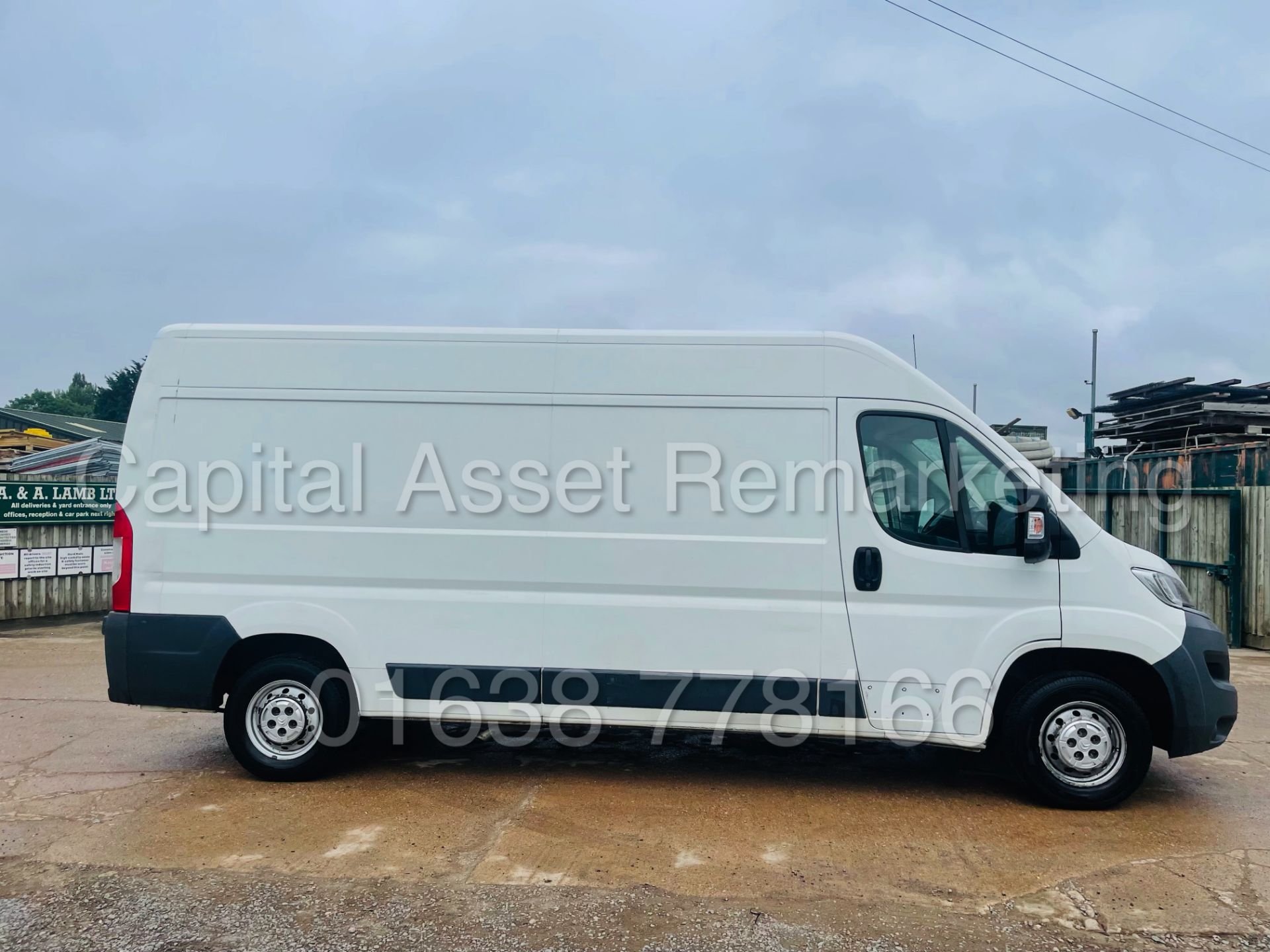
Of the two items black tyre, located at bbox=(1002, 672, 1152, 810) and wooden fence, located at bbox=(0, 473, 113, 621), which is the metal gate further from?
wooden fence, located at bbox=(0, 473, 113, 621)

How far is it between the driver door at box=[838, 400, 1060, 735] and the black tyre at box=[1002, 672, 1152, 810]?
0.82 feet

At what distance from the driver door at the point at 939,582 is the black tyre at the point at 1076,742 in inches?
9.8

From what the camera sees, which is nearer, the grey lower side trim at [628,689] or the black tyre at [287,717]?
the grey lower side trim at [628,689]

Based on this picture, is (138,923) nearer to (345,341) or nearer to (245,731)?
(245,731)

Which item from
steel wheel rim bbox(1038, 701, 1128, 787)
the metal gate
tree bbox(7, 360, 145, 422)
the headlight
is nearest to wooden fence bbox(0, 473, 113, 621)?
steel wheel rim bbox(1038, 701, 1128, 787)

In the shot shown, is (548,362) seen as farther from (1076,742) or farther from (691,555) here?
(1076,742)

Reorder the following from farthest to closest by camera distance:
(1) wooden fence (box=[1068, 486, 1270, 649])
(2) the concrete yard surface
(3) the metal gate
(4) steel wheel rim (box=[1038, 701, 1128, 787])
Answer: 1. (3) the metal gate
2. (1) wooden fence (box=[1068, 486, 1270, 649])
3. (4) steel wheel rim (box=[1038, 701, 1128, 787])
4. (2) the concrete yard surface

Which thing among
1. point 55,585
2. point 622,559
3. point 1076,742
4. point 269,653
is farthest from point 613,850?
point 55,585

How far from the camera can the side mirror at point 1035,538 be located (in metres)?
4.84

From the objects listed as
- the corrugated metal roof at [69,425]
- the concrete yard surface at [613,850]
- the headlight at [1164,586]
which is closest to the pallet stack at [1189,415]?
the concrete yard surface at [613,850]

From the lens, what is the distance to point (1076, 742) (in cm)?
496

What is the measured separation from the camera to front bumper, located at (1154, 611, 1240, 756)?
485 cm

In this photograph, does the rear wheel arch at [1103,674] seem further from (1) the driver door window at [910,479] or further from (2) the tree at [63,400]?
(2) the tree at [63,400]

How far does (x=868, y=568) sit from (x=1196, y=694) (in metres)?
1.83
